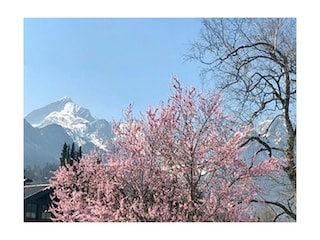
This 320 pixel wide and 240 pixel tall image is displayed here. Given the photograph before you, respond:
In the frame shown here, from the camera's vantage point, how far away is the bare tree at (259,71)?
3861mm

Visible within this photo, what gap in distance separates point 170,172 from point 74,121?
77 cm

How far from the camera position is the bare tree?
3861 millimetres

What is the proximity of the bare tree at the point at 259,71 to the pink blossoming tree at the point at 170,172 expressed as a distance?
0.38 ft

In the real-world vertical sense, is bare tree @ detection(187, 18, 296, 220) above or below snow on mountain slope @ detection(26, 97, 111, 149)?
above

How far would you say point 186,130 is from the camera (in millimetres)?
3875

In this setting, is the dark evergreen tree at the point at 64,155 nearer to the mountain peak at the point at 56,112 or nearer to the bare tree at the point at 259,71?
the mountain peak at the point at 56,112

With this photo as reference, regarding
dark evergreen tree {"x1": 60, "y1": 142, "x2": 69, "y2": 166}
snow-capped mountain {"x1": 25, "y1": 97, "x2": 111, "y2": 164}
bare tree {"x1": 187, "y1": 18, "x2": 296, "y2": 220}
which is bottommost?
dark evergreen tree {"x1": 60, "y1": 142, "x2": 69, "y2": 166}

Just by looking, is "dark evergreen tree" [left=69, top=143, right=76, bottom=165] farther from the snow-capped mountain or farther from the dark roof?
the dark roof

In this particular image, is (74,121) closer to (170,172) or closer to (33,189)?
(33,189)

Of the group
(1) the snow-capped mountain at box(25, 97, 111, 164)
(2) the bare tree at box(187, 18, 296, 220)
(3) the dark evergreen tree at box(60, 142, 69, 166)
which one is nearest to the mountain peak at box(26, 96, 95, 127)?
(1) the snow-capped mountain at box(25, 97, 111, 164)

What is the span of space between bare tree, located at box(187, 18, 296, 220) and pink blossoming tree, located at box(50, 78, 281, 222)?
115 mm

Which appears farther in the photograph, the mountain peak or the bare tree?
the bare tree
